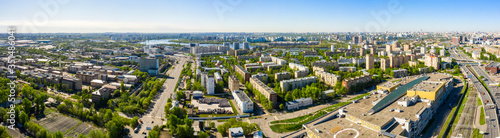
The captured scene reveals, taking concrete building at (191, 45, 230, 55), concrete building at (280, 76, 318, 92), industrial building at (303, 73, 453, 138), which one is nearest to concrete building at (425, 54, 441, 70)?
industrial building at (303, 73, 453, 138)

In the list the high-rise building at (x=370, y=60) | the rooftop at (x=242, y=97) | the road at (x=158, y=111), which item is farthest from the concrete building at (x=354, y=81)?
the road at (x=158, y=111)

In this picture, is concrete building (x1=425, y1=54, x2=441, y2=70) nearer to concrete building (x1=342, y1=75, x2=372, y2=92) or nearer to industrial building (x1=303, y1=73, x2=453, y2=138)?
concrete building (x1=342, y1=75, x2=372, y2=92)

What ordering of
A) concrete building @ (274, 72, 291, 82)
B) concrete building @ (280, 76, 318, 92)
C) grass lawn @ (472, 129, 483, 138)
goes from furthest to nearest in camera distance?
concrete building @ (274, 72, 291, 82)
concrete building @ (280, 76, 318, 92)
grass lawn @ (472, 129, 483, 138)

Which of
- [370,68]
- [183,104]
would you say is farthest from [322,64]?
[183,104]

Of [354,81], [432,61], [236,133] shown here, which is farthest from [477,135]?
[432,61]

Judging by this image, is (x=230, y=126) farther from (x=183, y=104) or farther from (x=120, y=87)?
(x=120, y=87)

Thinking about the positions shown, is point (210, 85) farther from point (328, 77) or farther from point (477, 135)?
point (477, 135)
